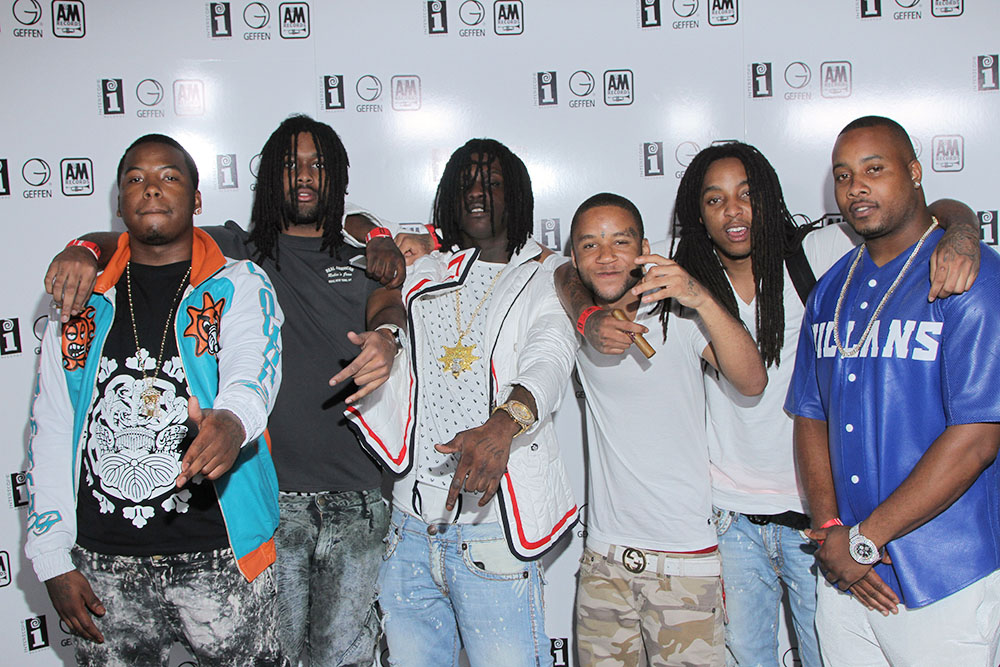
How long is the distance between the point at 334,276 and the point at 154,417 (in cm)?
69

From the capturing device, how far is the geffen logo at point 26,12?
2.92 meters

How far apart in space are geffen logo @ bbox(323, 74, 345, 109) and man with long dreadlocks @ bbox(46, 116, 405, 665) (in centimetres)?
66

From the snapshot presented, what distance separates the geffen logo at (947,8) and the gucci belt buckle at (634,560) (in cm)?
248

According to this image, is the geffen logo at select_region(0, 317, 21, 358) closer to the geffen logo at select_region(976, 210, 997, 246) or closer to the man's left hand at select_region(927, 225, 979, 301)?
the man's left hand at select_region(927, 225, 979, 301)


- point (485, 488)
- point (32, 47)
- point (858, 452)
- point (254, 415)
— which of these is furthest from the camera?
point (32, 47)

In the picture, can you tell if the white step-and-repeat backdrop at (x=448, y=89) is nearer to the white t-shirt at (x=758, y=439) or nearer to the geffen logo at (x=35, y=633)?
the geffen logo at (x=35, y=633)

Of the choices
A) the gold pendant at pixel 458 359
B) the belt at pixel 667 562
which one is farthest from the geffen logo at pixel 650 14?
the belt at pixel 667 562

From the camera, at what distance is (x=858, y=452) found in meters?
1.83

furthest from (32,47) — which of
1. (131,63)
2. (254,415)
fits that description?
(254,415)

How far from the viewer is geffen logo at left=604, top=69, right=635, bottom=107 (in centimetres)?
295

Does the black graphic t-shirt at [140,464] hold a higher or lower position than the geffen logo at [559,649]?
higher

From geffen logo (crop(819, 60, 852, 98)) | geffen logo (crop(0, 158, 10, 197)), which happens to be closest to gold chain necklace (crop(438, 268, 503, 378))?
geffen logo (crop(819, 60, 852, 98))

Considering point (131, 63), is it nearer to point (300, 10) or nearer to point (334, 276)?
point (300, 10)

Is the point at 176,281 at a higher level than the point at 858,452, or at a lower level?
higher
